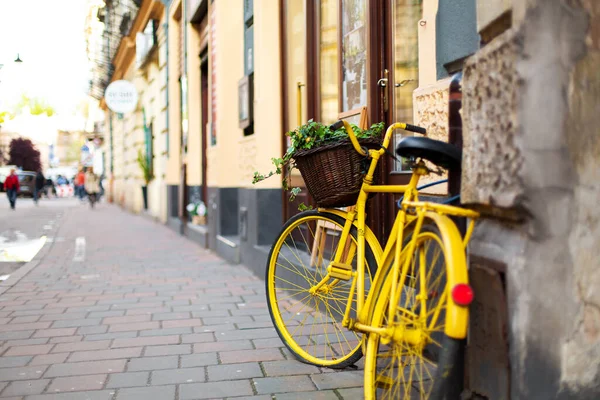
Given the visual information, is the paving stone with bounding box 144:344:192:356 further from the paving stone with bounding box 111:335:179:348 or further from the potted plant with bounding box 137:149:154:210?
the potted plant with bounding box 137:149:154:210

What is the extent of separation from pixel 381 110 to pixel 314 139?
1658mm

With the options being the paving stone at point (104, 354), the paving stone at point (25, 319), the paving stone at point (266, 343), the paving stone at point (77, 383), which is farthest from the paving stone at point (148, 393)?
the paving stone at point (25, 319)

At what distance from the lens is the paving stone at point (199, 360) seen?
386 centimetres

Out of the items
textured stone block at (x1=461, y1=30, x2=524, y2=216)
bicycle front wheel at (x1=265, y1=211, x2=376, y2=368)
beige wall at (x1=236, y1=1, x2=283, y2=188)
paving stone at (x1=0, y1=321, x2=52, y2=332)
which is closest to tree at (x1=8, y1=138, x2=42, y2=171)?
beige wall at (x1=236, y1=1, x2=283, y2=188)

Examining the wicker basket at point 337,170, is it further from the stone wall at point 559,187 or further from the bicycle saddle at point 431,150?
the stone wall at point 559,187

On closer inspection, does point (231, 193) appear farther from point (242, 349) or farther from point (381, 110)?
point (242, 349)

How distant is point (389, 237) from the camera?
3018mm

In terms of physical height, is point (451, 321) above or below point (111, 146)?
below

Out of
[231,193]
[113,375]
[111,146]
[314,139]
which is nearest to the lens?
[314,139]

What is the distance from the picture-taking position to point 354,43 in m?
5.42

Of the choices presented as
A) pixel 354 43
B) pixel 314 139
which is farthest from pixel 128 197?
pixel 314 139

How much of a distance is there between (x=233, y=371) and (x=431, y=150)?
5.77 feet

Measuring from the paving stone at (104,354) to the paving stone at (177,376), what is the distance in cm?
44

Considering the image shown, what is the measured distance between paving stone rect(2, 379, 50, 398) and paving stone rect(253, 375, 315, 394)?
1.05 m
